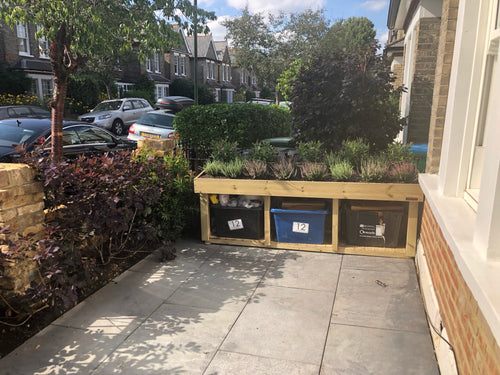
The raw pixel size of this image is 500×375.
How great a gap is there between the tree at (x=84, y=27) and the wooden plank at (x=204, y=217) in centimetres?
191

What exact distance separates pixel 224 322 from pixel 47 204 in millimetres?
2099

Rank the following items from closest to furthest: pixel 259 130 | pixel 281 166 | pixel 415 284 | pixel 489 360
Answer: pixel 489 360 → pixel 415 284 → pixel 281 166 → pixel 259 130

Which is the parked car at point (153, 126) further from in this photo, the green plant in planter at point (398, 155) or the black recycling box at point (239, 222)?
the green plant in planter at point (398, 155)

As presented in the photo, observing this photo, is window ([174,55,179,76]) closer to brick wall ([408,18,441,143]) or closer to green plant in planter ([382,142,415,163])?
brick wall ([408,18,441,143])

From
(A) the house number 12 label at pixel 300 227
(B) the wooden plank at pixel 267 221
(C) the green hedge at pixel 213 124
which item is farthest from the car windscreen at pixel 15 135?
(A) the house number 12 label at pixel 300 227

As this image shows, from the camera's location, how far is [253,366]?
2994 millimetres

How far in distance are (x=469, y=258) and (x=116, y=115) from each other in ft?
63.1

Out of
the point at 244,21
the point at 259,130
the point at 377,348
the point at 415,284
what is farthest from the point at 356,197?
the point at 244,21

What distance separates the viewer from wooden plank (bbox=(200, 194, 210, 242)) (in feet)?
18.2

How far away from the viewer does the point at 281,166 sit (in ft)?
17.3

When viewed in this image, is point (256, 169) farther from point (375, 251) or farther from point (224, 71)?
point (224, 71)

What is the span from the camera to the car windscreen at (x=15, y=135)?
697 cm

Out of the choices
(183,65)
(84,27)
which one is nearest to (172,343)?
(84,27)

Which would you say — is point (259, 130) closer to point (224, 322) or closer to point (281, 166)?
point (281, 166)
